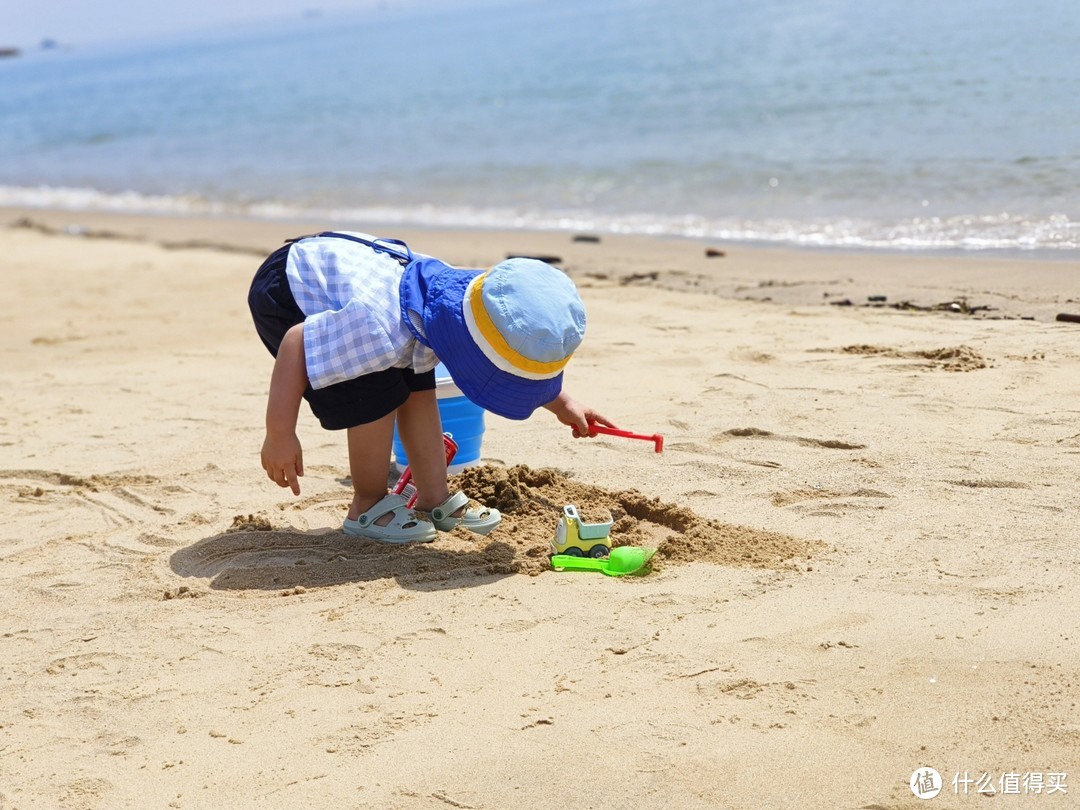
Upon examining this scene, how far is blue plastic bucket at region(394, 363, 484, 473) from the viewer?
3875 mm

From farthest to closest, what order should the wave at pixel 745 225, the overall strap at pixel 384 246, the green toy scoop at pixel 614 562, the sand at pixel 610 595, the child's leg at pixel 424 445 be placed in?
the wave at pixel 745 225 → the child's leg at pixel 424 445 → the overall strap at pixel 384 246 → the green toy scoop at pixel 614 562 → the sand at pixel 610 595

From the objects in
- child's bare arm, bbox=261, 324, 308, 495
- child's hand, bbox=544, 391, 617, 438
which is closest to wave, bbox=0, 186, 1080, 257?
child's hand, bbox=544, 391, 617, 438

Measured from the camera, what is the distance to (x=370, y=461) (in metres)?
3.48

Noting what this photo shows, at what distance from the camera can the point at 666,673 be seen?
2.61 m

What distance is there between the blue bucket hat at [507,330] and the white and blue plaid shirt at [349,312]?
0.29 ft

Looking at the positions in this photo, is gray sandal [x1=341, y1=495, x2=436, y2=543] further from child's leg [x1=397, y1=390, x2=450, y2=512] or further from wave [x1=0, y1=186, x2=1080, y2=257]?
wave [x1=0, y1=186, x2=1080, y2=257]

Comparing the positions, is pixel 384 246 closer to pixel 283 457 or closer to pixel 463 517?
pixel 283 457

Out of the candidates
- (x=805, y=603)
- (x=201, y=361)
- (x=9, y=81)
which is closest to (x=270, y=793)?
(x=805, y=603)

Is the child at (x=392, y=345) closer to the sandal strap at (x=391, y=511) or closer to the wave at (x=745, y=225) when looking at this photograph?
the sandal strap at (x=391, y=511)

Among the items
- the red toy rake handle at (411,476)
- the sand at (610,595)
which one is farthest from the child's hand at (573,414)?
the red toy rake handle at (411,476)

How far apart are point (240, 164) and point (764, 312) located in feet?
38.5

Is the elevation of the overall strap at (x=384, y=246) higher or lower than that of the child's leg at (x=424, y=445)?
higher

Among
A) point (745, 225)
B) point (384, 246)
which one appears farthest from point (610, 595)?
point (745, 225)

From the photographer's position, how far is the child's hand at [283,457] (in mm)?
3121
